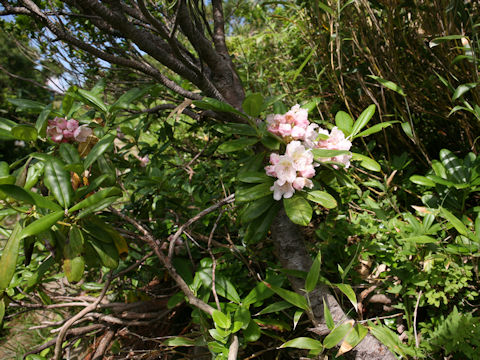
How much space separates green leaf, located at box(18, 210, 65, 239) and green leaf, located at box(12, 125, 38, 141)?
0.30m

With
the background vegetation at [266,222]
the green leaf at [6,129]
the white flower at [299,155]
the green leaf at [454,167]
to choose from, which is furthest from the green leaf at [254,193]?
the green leaf at [454,167]

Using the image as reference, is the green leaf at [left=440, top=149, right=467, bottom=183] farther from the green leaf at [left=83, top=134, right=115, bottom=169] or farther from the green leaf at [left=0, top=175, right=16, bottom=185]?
the green leaf at [left=0, top=175, right=16, bottom=185]

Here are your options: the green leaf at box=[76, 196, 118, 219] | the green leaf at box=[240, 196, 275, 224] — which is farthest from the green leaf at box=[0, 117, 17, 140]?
the green leaf at box=[240, 196, 275, 224]

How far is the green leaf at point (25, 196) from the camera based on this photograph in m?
0.79

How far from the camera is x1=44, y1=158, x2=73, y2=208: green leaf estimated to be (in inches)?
35.3

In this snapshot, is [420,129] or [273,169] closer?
[273,169]

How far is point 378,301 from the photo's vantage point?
1.41m

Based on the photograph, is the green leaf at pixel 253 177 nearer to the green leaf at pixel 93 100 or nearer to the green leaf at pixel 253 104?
the green leaf at pixel 253 104

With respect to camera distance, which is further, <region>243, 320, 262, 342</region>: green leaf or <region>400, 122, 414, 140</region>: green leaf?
<region>400, 122, 414, 140</region>: green leaf

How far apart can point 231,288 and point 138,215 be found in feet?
2.50

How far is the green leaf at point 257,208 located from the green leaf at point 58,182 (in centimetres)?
56

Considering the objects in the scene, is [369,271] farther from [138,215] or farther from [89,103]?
[89,103]

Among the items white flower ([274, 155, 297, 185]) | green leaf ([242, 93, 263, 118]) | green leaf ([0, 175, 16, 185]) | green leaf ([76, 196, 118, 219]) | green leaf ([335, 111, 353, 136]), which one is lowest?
white flower ([274, 155, 297, 185])

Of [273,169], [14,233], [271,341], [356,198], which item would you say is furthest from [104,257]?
[356,198]
